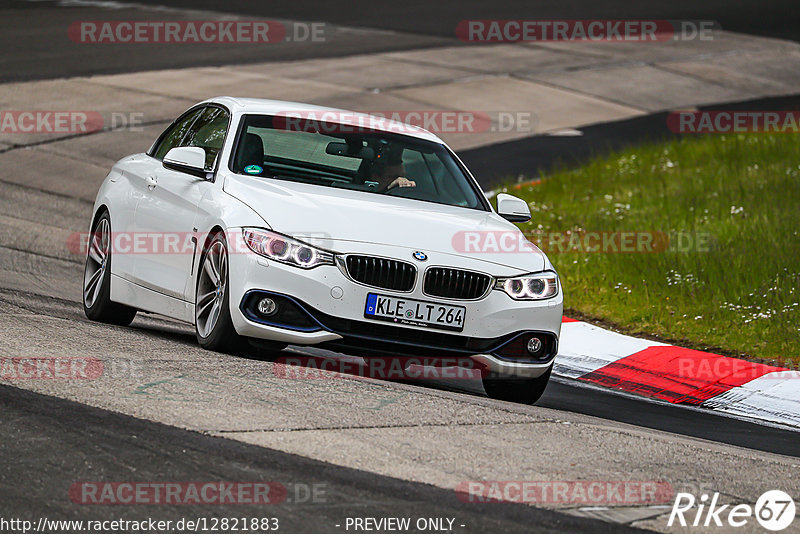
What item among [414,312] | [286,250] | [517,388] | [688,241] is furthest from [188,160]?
[688,241]

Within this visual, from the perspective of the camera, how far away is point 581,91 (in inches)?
970

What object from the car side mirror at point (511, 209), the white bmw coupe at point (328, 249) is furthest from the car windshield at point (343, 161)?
the car side mirror at point (511, 209)

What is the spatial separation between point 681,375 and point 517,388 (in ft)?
6.34

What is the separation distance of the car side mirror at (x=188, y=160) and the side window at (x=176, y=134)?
45.7 inches

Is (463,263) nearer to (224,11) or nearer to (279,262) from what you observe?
(279,262)

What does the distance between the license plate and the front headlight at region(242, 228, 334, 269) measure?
1.12 feet

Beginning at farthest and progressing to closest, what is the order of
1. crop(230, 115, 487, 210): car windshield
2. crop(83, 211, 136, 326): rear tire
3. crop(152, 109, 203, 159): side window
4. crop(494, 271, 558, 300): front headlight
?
crop(152, 109, 203, 159): side window
crop(83, 211, 136, 326): rear tire
crop(230, 115, 487, 210): car windshield
crop(494, 271, 558, 300): front headlight

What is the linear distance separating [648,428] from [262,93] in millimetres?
14599

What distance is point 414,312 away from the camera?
7.64m

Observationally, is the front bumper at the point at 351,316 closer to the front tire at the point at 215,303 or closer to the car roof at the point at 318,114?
the front tire at the point at 215,303

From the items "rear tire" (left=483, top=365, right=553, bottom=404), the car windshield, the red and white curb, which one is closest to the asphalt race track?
"rear tire" (left=483, top=365, right=553, bottom=404)

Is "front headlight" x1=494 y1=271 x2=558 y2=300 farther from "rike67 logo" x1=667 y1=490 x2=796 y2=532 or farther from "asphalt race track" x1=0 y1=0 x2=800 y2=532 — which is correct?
"rike67 logo" x1=667 y1=490 x2=796 y2=532

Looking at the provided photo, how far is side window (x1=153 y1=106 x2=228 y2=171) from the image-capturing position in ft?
29.6

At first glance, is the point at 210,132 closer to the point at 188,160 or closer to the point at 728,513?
the point at 188,160
